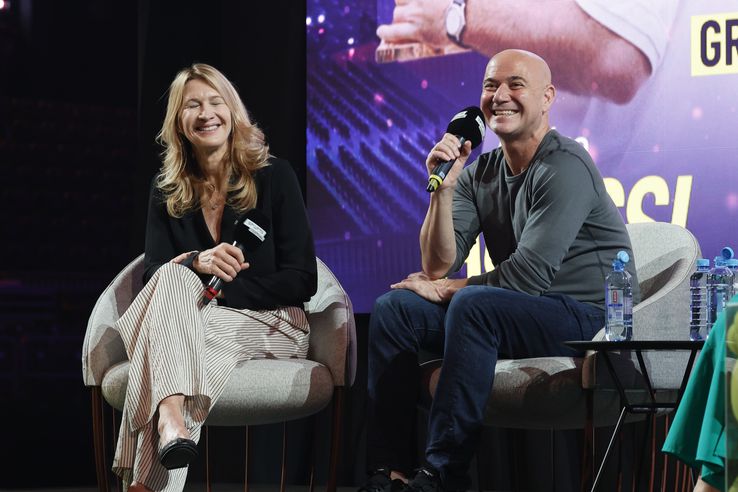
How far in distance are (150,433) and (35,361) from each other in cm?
168

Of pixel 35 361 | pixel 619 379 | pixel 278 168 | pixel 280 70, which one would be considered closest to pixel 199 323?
pixel 278 168

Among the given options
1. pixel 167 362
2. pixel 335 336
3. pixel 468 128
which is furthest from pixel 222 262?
pixel 468 128

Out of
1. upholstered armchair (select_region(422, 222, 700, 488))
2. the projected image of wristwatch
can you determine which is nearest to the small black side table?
upholstered armchair (select_region(422, 222, 700, 488))

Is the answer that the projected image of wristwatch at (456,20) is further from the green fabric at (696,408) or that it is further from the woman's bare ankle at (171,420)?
the green fabric at (696,408)

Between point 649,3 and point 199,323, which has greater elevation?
point 649,3

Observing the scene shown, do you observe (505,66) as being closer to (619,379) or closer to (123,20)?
(619,379)

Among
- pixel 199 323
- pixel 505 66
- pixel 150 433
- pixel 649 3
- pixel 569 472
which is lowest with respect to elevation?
pixel 569 472

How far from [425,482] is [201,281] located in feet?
2.77

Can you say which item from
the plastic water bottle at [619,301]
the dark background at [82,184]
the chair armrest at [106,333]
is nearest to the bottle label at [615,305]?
the plastic water bottle at [619,301]

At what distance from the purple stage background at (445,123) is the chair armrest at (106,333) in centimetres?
112

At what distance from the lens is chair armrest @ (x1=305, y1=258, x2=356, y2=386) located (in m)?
3.04

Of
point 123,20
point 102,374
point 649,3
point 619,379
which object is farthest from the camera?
point 123,20

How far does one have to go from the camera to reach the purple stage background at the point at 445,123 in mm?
3617

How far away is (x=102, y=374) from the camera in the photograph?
3.02 m
